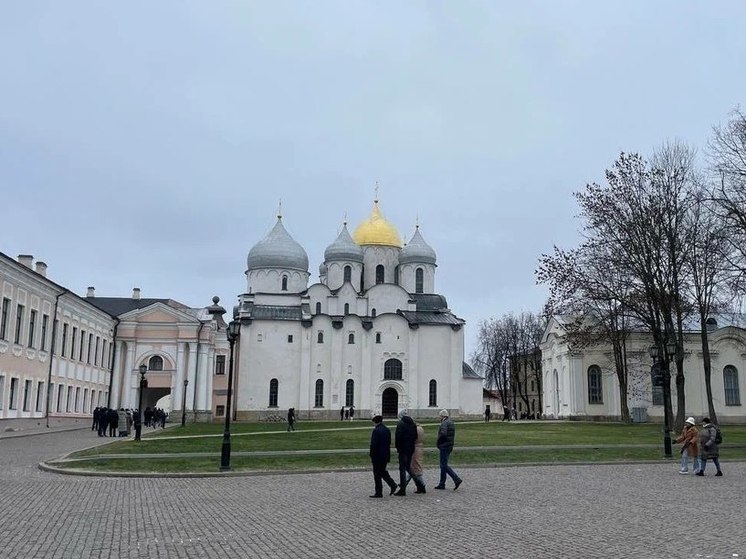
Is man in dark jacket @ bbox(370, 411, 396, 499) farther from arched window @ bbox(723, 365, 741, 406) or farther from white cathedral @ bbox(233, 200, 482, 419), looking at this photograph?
arched window @ bbox(723, 365, 741, 406)

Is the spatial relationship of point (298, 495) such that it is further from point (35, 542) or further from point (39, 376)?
point (39, 376)

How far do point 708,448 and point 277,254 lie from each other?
60354mm

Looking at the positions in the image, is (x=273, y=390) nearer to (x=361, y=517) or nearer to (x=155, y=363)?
(x=155, y=363)

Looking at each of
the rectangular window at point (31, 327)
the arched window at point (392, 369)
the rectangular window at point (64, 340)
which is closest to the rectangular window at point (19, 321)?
the rectangular window at point (31, 327)

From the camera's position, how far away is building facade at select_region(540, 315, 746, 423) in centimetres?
6519

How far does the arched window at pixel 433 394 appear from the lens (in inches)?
2825

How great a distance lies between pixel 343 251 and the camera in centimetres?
7775

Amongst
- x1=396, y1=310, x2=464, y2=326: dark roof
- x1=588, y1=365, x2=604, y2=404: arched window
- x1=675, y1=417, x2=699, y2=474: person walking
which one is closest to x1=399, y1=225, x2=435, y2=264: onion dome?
x1=396, y1=310, x2=464, y2=326: dark roof

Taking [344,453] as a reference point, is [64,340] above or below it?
above

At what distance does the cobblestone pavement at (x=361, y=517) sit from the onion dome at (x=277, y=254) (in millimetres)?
57959

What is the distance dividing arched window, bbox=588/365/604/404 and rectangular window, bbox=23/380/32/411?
45304 mm

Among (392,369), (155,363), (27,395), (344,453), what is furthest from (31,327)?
(392,369)

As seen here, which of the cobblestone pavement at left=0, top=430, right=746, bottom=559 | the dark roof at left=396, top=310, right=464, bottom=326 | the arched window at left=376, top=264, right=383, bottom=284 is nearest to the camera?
the cobblestone pavement at left=0, top=430, right=746, bottom=559

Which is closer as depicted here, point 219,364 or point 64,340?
point 64,340
